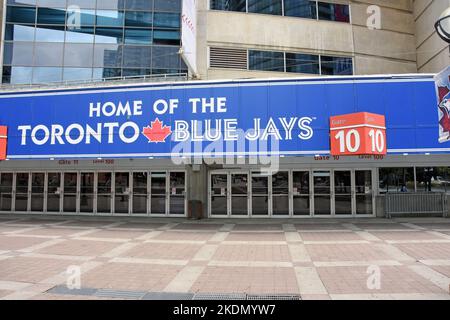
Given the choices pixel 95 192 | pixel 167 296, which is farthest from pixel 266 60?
pixel 167 296

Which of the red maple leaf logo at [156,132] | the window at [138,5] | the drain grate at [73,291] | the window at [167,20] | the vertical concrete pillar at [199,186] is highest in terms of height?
the window at [138,5]

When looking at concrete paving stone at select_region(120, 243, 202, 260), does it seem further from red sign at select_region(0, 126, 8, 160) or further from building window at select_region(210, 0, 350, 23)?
building window at select_region(210, 0, 350, 23)

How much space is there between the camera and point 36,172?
58.4 ft

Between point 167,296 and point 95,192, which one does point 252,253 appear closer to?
point 167,296

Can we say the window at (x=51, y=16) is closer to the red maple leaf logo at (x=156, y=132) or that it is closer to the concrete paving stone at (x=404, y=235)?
the red maple leaf logo at (x=156, y=132)

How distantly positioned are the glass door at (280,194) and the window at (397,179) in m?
4.08

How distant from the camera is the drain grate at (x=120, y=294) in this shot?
5.94m

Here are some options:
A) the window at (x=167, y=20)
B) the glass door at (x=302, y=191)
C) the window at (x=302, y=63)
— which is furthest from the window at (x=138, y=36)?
the glass door at (x=302, y=191)

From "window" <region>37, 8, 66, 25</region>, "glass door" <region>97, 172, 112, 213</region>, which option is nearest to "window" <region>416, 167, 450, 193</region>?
"glass door" <region>97, 172, 112, 213</region>

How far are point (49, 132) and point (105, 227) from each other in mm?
4063

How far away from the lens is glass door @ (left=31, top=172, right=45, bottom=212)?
17.8m

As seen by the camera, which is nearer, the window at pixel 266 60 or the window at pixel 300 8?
the window at pixel 266 60
